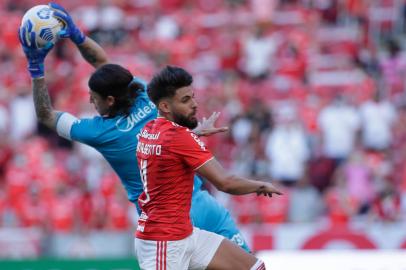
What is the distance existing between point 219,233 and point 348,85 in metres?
8.34

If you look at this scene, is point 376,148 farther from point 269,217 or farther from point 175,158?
point 175,158

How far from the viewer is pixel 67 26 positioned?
8078mm

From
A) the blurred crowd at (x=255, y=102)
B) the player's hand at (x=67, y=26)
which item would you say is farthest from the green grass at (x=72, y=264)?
the player's hand at (x=67, y=26)

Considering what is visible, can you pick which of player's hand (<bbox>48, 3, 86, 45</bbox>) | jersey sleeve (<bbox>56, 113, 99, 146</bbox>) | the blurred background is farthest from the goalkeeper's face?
the blurred background

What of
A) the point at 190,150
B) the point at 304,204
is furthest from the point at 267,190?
the point at 304,204

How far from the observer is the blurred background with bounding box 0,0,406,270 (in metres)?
13.2

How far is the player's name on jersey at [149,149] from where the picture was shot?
6.86 m

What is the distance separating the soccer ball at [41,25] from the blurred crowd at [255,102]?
18.8 ft


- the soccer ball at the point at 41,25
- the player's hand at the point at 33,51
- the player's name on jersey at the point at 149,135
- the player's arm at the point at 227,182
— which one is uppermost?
the soccer ball at the point at 41,25

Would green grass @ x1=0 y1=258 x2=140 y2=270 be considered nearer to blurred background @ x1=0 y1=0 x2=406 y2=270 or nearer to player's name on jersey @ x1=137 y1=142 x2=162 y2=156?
blurred background @ x1=0 y1=0 x2=406 y2=270

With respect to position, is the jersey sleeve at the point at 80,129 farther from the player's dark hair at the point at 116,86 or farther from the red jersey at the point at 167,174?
the red jersey at the point at 167,174

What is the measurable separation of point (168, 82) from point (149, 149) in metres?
0.43

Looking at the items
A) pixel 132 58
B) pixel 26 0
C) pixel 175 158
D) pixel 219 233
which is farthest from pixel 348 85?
pixel 175 158

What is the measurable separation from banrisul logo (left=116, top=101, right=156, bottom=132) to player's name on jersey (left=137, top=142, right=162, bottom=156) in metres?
0.64
